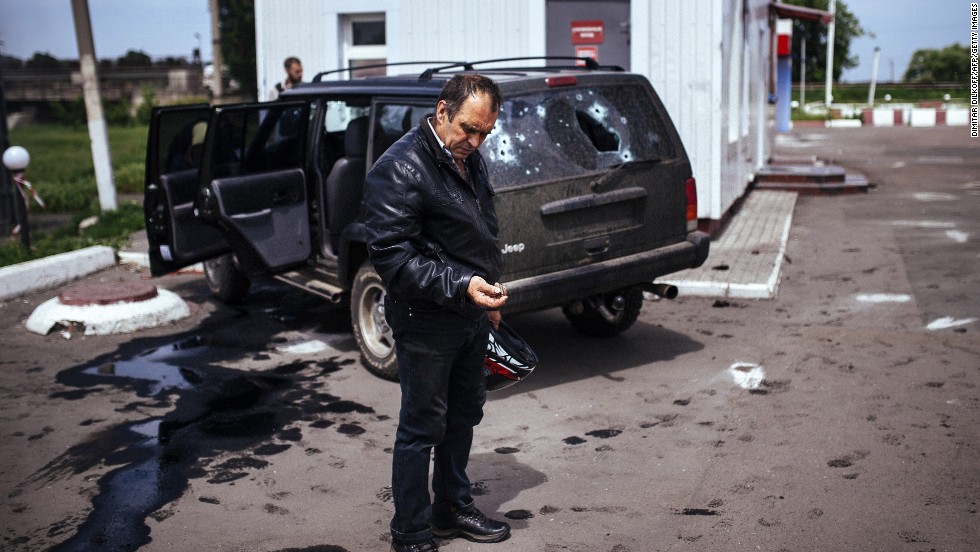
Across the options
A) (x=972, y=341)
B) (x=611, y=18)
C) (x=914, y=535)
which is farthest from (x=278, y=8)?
(x=914, y=535)


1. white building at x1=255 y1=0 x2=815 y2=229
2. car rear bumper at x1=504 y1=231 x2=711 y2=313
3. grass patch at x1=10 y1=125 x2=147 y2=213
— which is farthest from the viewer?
grass patch at x1=10 y1=125 x2=147 y2=213

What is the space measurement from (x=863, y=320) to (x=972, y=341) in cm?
90

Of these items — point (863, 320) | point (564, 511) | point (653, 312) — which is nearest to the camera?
point (564, 511)

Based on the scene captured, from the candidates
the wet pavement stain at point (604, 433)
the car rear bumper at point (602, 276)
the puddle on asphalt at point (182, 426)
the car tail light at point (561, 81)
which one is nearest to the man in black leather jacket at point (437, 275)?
the puddle on asphalt at point (182, 426)

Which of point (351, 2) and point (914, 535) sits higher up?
point (351, 2)

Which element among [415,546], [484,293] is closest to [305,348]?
[415,546]

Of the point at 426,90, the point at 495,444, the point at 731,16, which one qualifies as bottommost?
the point at 495,444

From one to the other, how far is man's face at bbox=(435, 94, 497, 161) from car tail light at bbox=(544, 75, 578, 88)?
273 centimetres

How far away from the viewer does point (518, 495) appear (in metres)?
4.89

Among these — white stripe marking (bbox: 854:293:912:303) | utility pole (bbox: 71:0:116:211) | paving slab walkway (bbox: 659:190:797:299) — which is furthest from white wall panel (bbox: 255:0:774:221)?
white stripe marking (bbox: 854:293:912:303)

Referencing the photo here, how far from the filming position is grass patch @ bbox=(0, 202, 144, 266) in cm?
1140

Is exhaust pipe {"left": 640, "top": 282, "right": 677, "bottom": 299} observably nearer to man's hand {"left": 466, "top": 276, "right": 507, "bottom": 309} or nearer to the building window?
man's hand {"left": 466, "top": 276, "right": 507, "bottom": 309}

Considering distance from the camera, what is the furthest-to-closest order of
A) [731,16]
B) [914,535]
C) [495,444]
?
[731,16] < [495,444] < [914,535]

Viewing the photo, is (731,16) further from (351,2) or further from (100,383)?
(100,383)
